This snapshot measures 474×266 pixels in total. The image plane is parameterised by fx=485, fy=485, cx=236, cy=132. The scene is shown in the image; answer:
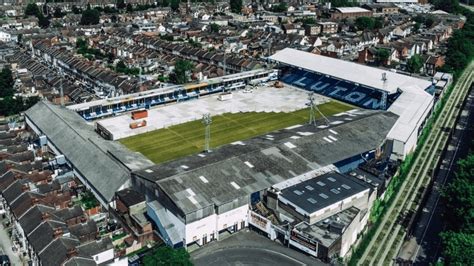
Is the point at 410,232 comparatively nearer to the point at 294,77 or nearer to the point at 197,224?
the point at 197,224

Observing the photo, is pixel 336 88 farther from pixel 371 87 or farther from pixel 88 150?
pixel 88 150

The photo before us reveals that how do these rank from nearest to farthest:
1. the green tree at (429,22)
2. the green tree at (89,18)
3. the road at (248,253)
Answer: the road at (248,253) < the green tree at (89,18) < the green tree at (429,22)

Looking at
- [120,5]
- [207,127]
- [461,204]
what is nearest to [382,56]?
[207,127]

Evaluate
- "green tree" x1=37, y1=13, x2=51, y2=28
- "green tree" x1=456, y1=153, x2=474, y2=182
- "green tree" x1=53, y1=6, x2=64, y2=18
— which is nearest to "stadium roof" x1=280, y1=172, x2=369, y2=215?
"green tree" x1=456, y1=153, x2=474, y2=182

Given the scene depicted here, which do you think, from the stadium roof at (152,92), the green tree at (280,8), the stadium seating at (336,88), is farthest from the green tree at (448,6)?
the stadium roof at (152,92)

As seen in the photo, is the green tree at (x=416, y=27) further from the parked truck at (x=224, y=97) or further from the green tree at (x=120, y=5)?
the green tree at (x=120, y=5)

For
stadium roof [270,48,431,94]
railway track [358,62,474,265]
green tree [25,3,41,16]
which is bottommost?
railway track [358,62,474,265]

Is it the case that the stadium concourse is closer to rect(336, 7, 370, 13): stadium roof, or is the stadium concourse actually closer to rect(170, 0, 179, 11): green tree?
rect(336, 7, 370, 13): stadium roof
